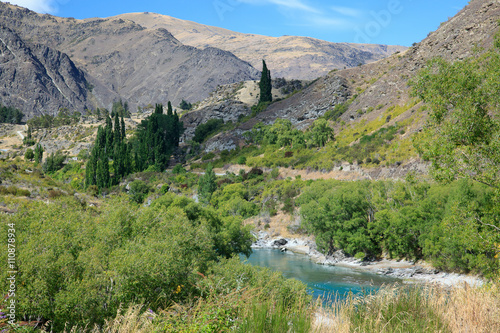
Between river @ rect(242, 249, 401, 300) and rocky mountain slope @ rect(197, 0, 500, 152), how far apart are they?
24.6m

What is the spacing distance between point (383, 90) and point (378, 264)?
50.7m

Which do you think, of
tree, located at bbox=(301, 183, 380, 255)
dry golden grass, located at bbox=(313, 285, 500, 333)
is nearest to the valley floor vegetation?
dry golden grass, located at bbox=(313, 285, 500, 333)

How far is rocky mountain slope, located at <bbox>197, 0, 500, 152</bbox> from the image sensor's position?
64188 millimetres

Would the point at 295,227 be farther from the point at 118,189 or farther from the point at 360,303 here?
the point at 360,303

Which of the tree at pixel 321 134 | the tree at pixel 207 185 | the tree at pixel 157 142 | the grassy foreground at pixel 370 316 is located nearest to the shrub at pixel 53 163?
the tree at pixel 157 142

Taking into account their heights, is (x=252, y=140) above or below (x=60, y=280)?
above

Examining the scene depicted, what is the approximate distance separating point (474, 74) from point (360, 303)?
40.8 feet

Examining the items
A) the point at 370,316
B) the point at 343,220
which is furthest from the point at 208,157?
the point at 370,316

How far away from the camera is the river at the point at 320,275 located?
104ft

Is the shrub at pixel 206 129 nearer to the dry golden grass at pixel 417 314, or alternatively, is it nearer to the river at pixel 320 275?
the river at pixel 320 275

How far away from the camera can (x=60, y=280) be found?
11.9 meters

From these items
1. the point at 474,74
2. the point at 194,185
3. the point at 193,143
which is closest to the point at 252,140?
the point at 193,143

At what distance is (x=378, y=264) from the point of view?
4012 cm

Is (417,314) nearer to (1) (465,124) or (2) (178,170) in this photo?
(1) (465,124)
